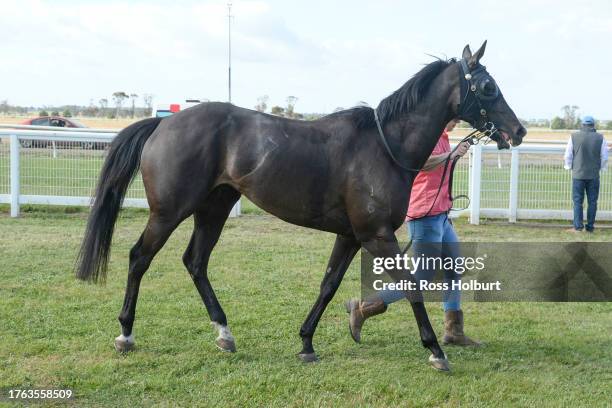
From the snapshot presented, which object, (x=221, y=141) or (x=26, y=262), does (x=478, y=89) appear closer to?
(x=221, y=141)

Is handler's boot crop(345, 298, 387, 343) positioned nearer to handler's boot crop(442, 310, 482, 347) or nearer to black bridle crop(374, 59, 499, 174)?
handler's boot crop(442, 310, 482, 347)

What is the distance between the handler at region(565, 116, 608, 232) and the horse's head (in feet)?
20.8

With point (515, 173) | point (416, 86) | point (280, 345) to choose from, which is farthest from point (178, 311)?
point (515, 173)

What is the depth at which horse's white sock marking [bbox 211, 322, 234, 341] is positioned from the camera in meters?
4.75

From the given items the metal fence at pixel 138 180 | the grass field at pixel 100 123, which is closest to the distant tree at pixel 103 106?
the grass field at pixel 100 123

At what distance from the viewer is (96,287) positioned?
628 cm

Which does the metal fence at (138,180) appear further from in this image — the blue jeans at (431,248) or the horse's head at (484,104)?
the horse's head at (484,104)

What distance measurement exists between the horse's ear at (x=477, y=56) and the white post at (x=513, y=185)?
6.44 meters

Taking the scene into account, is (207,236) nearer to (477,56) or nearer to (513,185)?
(477,56)

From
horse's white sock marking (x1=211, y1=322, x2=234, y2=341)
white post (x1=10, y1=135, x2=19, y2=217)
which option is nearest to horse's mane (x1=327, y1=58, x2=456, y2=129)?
horse's white sock marking (x1=211, y1=322, x2=234, y2=341)

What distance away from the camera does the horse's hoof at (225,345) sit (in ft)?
15.4

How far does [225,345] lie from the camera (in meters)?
4.71

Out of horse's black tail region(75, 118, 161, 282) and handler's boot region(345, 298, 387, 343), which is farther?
handler's boot region(345, 298, 387, 343)

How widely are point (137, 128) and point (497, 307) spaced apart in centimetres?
344
